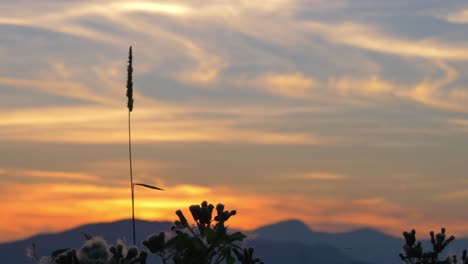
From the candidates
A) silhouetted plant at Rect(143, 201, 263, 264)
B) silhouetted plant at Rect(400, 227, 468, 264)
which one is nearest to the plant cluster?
silhouetted plant at Rect(143, 201, 263, 264)

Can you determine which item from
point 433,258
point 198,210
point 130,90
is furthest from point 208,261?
point 433,258

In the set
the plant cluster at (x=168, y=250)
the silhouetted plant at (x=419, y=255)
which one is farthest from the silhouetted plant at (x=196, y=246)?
the silhouetted plant at (x=419, y=255)

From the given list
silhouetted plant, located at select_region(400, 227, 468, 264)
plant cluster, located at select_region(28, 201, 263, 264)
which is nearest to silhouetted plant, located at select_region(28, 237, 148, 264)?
plant cluster, located at select_region(28, 201, 263, 264)

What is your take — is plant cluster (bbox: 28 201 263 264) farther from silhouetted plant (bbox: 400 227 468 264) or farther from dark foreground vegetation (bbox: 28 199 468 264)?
silhouetted plant (bbox: 400 227 468 264)

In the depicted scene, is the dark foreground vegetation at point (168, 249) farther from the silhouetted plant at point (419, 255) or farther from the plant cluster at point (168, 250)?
the silhouetted plant at point (419, 255)

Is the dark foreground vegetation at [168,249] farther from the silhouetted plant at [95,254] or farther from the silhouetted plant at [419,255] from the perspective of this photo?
the silhouetted plant at [419,255]

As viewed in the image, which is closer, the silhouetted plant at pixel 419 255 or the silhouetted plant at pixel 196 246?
the silhouetted plant at pixel 196 246

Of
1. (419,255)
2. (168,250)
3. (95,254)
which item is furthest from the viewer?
(419,255)

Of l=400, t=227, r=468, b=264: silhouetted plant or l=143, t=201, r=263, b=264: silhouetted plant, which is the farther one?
l=400, t=227, r=468, b=264: silhouetted plant

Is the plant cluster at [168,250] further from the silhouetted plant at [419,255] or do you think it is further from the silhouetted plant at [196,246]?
the silhouetted plant at [419,255]

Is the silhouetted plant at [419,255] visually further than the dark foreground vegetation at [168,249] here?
Yes

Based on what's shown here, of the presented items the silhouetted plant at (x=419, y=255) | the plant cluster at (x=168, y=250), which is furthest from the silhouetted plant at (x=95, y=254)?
the silhouetted plant at (x=419, y=255)

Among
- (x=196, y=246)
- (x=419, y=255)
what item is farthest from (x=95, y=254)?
(x=419, y=255)

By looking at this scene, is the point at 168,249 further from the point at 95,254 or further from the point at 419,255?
the point at 419,255
